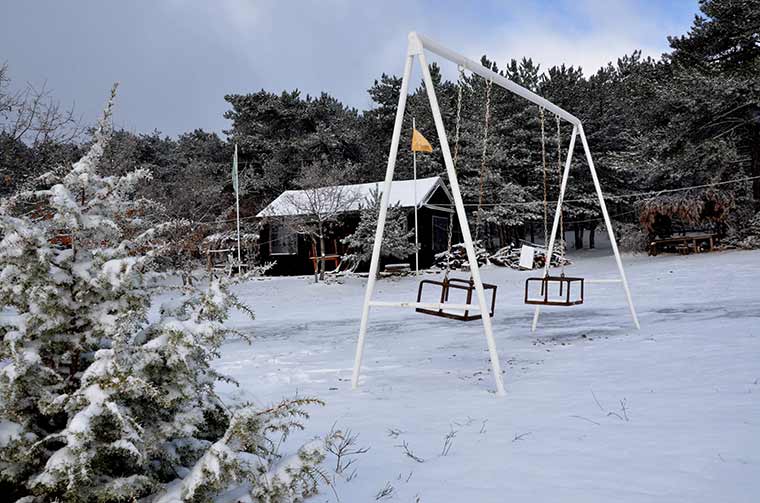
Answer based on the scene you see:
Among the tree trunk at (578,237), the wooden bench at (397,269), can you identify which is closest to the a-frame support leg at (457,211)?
the wooden bench at (397,269)

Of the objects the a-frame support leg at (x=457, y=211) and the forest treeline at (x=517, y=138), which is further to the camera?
the forest treeline at (x=517, y=138)

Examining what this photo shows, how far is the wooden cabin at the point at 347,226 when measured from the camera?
924 inches

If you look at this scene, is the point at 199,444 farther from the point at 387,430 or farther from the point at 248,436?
the point at 387,430

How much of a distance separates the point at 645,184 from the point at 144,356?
2831cm

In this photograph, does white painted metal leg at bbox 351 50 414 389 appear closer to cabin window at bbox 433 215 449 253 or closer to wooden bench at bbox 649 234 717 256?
cabin window at bbox 433 215 449 253

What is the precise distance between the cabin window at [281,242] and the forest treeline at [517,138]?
305 centimetres

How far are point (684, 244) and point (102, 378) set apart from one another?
80.3 ft

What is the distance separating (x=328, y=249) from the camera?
25.4 meters

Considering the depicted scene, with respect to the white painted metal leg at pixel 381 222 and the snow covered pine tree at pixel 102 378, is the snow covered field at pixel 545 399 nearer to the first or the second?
the white painted metal leg at pixel 381 222

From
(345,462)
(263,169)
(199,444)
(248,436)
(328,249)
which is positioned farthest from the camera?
(263,169)

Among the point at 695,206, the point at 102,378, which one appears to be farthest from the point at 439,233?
the point at 102,378

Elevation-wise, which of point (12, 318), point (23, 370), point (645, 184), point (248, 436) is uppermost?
point (645, 184)

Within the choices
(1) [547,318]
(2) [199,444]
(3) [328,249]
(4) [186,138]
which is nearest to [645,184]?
(3) [328,249]

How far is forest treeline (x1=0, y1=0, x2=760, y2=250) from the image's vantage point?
19938 mm
